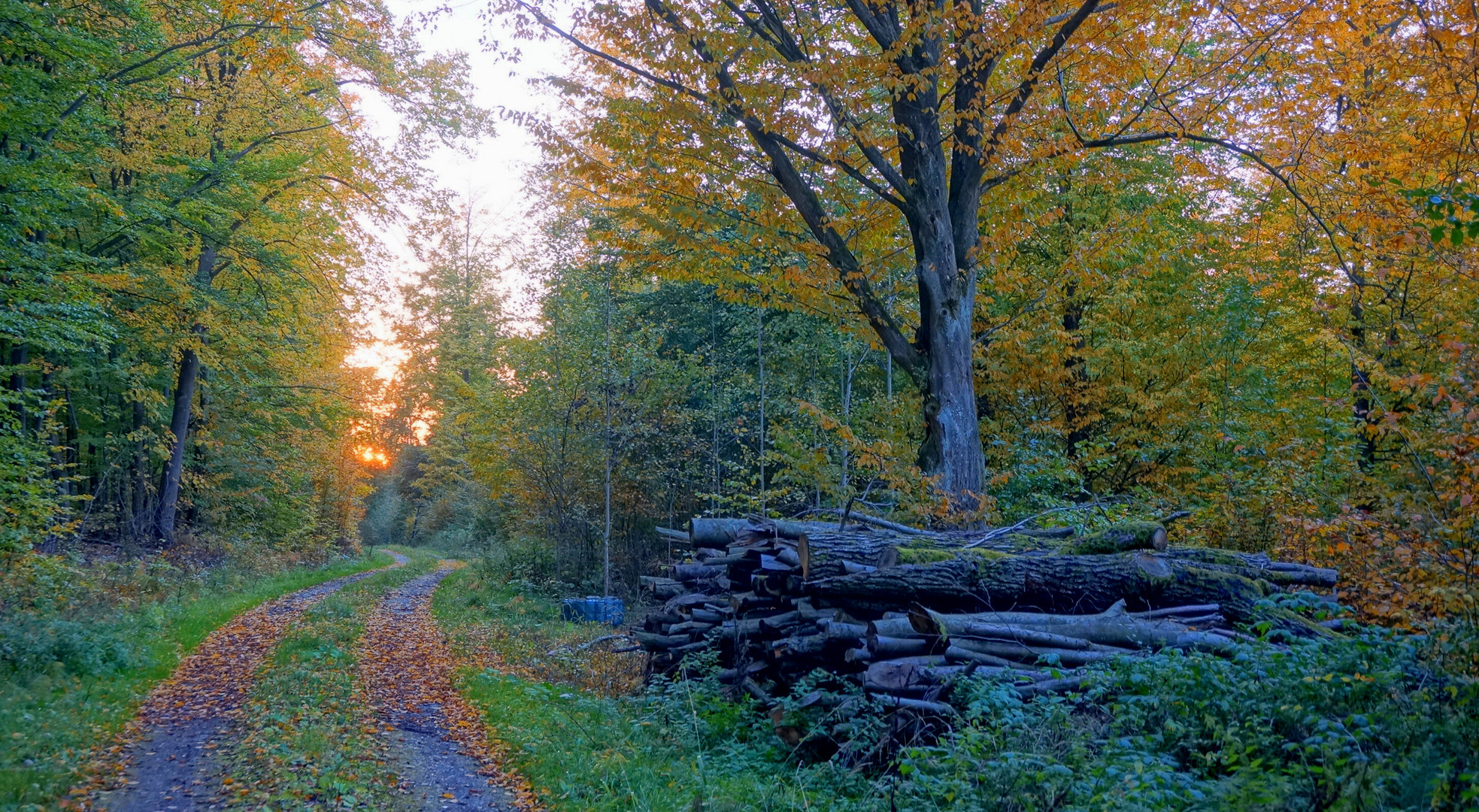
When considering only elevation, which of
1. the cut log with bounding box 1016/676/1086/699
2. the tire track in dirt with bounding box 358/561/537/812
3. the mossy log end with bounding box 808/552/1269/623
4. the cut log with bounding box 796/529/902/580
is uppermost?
the cut log with bounding box 796/529/902/580

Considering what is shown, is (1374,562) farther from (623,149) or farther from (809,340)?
(809,340)

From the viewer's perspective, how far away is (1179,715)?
535 cm

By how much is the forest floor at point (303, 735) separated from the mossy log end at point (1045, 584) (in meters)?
3.56

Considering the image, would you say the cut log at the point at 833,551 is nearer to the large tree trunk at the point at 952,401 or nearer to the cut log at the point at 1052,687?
the cut log at the point at 1052,687

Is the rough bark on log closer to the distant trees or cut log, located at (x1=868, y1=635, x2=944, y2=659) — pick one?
cut log, located at (x1=868, y1=635, x2=944, y2=659)

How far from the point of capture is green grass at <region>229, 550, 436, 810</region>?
6.36 m

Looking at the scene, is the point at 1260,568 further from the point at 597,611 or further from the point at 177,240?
the point at 177,240

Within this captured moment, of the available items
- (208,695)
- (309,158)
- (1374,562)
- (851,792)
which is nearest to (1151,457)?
(1374,562)

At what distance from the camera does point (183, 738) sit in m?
7.81

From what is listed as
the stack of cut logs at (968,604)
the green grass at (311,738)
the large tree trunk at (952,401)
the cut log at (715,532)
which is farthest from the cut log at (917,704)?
the large tree trunk at (952,401)

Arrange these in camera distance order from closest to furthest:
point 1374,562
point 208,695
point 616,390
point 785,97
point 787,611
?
point 1374,562 < point 787,611 < point 208,695 < point 785,97 < point 616,390

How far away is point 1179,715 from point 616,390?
15.0 meters

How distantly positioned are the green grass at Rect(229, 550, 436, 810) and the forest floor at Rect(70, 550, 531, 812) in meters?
0.02

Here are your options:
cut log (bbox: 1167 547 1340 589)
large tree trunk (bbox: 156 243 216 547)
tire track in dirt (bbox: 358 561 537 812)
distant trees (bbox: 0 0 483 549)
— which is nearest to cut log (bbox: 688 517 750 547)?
tire track in dirt (bbox: 358 561 537 812)
